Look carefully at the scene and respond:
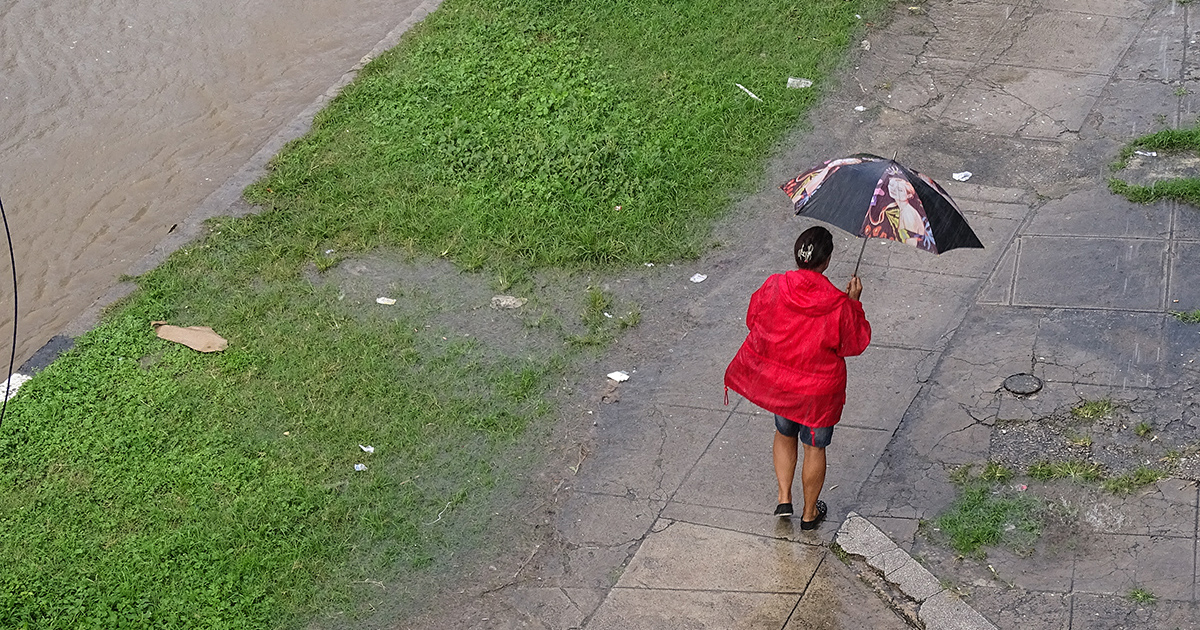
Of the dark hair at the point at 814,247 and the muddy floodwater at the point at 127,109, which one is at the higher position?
the dark hair at the point at 814,247

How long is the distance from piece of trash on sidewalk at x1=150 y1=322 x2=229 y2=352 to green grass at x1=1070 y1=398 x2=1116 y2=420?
4.57m

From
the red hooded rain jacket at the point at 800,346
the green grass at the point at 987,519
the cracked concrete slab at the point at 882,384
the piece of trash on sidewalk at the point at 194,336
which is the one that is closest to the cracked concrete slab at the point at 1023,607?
the green grass at the point at 987,519

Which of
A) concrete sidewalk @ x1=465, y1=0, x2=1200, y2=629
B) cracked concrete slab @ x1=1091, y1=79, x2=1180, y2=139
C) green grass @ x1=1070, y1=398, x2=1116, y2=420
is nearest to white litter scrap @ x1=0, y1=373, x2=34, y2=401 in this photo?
concrete sidewalk @ x1=465, y1=0, x2=1200, y2=629

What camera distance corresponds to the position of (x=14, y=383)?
6.59 meters

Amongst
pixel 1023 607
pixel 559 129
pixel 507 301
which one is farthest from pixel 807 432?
pixel 559 129

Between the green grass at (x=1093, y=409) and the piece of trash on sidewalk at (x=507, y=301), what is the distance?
10.3 feet

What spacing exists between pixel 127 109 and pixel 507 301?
5049 mm

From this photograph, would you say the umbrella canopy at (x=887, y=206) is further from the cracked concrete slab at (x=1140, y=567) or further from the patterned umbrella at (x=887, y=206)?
the cracked concrete slab at (x=1140, y=567)

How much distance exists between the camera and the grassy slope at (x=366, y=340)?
5414 mm

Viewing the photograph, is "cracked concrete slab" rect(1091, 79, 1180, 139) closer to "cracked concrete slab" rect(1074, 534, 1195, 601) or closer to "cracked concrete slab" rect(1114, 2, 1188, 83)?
"cracked concrete slab" rect(1114, 2, 1188, 83)

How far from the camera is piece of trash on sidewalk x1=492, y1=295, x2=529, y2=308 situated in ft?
23.4

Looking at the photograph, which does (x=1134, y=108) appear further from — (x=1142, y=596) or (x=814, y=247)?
(x=814, y=247)

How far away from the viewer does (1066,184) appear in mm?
7922

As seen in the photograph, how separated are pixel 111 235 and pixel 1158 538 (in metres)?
7.09
